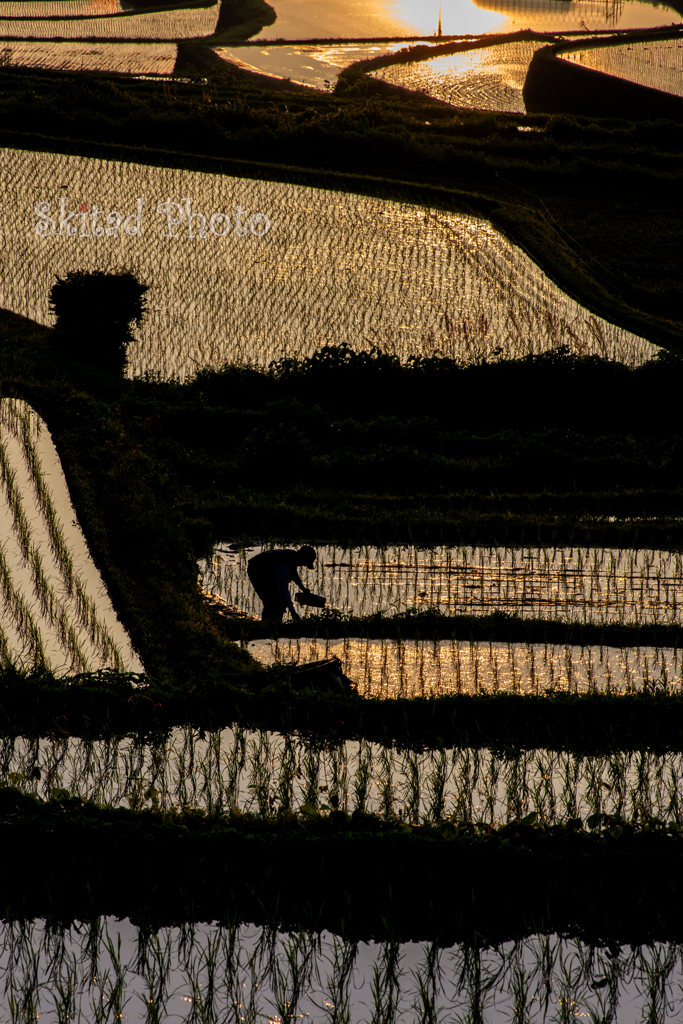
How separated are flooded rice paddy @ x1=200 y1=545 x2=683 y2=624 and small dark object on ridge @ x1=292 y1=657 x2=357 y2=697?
79cm

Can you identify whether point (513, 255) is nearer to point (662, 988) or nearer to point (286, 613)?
point (286, 613)

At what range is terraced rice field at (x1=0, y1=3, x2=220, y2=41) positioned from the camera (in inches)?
898

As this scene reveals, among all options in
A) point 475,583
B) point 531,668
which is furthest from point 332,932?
point 475,583

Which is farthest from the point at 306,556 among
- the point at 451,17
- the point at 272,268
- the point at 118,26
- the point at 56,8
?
the point at 56,8

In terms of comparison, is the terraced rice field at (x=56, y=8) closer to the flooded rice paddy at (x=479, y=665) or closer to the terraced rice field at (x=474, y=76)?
the terraced rice field at (x=474, y=76)

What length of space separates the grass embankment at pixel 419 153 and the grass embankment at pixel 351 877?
10.1 metres

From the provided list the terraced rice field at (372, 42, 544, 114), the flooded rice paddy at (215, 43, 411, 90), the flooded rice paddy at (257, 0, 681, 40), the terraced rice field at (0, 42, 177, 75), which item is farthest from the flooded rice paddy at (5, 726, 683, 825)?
the flooded rice paddy at (257, 0, 681, 40)

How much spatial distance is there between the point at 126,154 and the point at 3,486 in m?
8.89

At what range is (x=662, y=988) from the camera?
3.42m

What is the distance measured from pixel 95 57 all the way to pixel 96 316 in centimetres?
1313

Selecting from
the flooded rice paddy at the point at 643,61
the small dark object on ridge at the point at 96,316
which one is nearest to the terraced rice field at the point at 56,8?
the flooded rice paddy at the point at 643,61

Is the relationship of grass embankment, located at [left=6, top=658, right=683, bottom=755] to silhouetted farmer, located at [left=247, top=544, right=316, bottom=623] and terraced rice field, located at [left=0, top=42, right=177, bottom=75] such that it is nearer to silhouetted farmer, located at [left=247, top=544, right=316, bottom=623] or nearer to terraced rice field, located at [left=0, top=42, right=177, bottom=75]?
silhouetted farmer, located at [left=247, top=544, right=316, bottom=623]

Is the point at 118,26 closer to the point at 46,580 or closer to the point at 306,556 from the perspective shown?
the point at 46,580

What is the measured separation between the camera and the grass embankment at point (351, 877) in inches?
148
